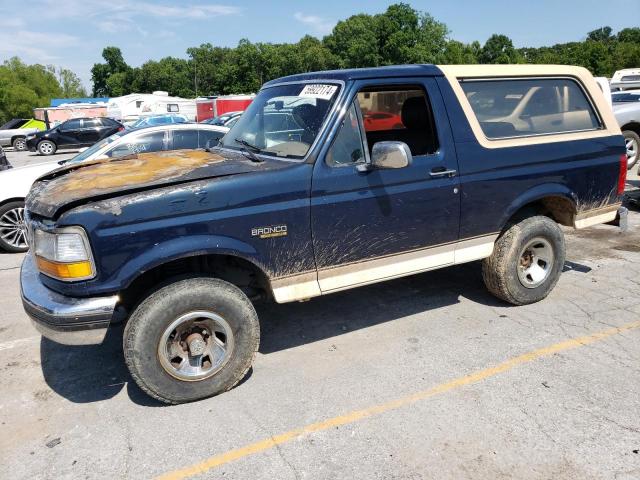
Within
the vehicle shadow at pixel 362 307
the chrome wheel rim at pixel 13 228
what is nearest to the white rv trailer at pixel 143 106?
the chrome wheel rim at pixel 13 228

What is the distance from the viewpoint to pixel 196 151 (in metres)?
4.48

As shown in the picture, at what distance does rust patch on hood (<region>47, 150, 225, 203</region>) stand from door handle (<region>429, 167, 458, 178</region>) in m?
1.66

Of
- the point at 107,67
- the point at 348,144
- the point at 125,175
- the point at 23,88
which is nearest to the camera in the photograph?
the point at 125,175

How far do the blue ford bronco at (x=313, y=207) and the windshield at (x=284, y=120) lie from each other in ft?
0.06

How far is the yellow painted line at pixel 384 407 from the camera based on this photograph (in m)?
2.78

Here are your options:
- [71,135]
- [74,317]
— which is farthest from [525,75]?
[71,135]

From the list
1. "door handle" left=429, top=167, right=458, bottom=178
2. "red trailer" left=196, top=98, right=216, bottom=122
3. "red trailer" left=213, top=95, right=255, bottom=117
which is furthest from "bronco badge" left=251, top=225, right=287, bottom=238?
"red trailer" left=196, top=98, right=216, bottom=122

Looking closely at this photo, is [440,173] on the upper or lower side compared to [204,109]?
lower

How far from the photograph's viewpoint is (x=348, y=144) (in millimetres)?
3678

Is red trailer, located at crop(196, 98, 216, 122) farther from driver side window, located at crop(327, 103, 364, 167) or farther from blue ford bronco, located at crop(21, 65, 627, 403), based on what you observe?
driver side window, located at crop(327, 103, 364, 167)

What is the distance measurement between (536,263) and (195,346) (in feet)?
10.8

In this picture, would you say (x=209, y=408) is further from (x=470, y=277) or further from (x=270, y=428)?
(x=470, y=277)

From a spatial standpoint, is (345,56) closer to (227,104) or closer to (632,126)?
(227,104)

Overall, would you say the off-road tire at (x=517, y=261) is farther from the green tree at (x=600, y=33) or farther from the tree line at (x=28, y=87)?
the green tree at (x=600, y=33)
